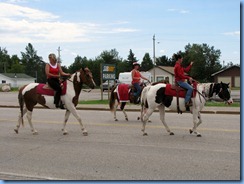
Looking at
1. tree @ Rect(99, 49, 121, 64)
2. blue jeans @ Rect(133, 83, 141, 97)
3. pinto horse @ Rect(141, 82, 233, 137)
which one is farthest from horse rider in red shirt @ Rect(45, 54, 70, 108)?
tree @ Rect(99, 49, 121, 64)

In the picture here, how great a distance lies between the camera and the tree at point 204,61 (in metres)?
89.9

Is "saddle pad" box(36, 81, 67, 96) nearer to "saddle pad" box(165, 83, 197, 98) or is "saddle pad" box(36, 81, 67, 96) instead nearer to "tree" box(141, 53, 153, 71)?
"saddle pad" box(165, 83, 197, 98)

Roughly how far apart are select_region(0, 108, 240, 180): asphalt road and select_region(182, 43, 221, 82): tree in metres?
75.8

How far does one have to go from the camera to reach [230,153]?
8.39 metres

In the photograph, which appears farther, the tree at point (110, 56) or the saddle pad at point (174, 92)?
the tree at point (110, 56)

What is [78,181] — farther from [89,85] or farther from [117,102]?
[117,102]

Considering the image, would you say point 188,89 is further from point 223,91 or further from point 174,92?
point 223,91

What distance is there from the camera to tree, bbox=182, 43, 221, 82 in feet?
295

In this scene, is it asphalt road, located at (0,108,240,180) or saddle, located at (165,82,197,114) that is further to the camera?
saddle, located at (165,82,197,114)

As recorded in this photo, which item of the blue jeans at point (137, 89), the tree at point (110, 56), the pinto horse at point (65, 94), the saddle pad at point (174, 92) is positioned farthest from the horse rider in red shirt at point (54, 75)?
the tree at point (110, 56)

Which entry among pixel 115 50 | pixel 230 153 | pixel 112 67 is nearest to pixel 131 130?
pixel 230 153

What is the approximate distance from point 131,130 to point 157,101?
1777 mm

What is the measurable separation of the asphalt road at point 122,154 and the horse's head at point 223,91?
1.08 metres

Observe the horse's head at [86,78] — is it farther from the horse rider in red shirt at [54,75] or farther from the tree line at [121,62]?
the tree line at [121,62]
